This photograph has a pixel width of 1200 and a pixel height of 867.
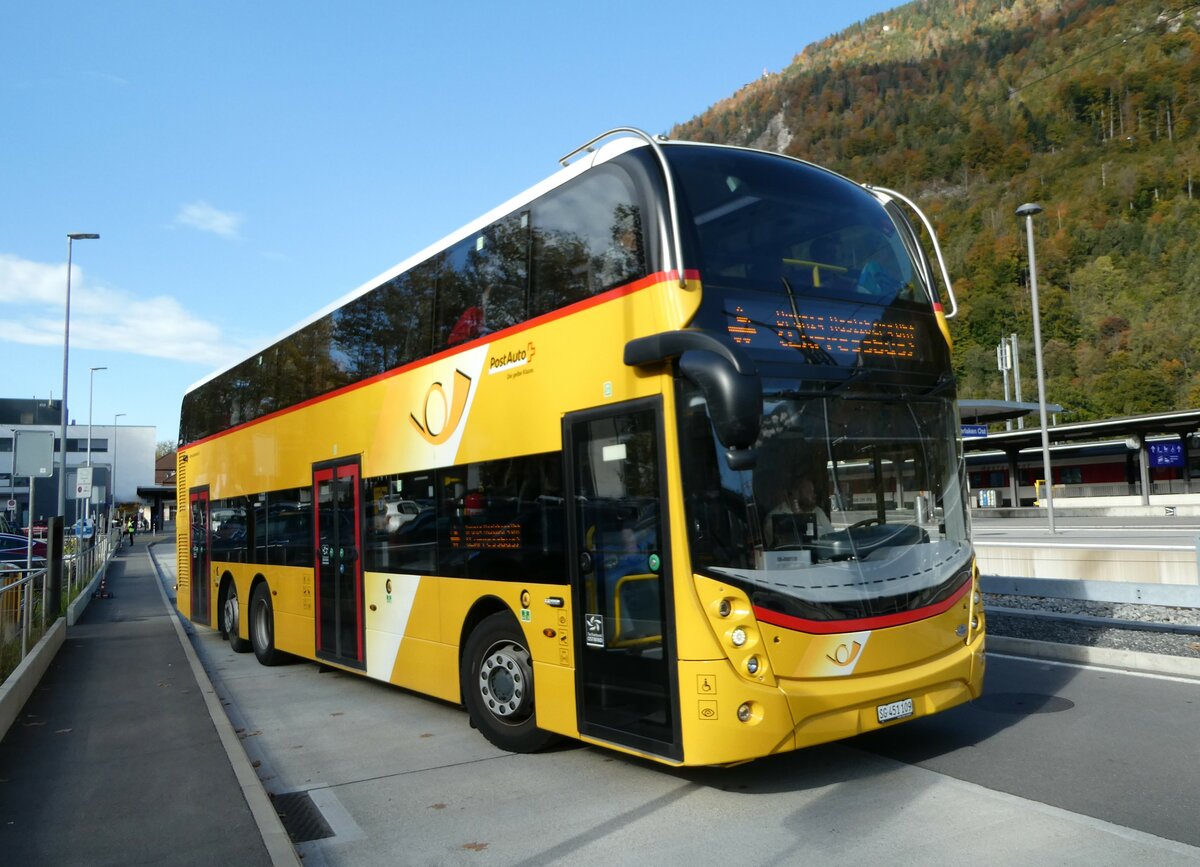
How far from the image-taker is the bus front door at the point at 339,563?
10.3 m

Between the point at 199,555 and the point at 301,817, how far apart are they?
449 inches

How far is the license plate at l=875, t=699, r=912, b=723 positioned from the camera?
6.12 m

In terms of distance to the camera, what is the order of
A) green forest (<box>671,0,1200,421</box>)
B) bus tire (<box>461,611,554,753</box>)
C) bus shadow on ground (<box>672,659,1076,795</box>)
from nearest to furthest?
bus shadow on ground (<box>672,659,1076,795</box>), bus tire (<box>461,611,554,753</box>), green forest (<box>671,0,1200,421</box>)

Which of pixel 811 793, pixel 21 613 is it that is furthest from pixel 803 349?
pixel 21 613

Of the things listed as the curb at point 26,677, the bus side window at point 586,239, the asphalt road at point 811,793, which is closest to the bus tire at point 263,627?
the curb at point 26,677

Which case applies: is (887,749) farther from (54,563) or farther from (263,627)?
(54,563)

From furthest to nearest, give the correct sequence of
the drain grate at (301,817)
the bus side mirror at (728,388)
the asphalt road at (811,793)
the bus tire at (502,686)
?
1. the bus tire at (502,686)
2. the drain grate at (301,817)
3. the bus side mirror at (728,388)
4. the asphalt road at (811,793)

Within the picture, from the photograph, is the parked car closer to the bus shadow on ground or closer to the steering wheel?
the bus shadow on ground

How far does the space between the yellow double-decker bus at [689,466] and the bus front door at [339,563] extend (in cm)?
153

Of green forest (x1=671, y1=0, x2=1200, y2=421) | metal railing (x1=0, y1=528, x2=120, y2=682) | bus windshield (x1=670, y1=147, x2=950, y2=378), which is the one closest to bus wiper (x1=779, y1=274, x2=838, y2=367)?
Result: bus windshield (x1=670, y1=147, x2=950, y2=378)

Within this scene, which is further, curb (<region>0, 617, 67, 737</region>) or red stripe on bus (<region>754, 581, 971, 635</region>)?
curb (<region>0, 617, 67, 737</region>)

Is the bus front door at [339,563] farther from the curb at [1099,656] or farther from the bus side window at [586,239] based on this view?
the curb at [1099,656]

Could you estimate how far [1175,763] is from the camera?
6.41 metres

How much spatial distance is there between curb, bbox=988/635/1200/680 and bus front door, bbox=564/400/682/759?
594 cm
